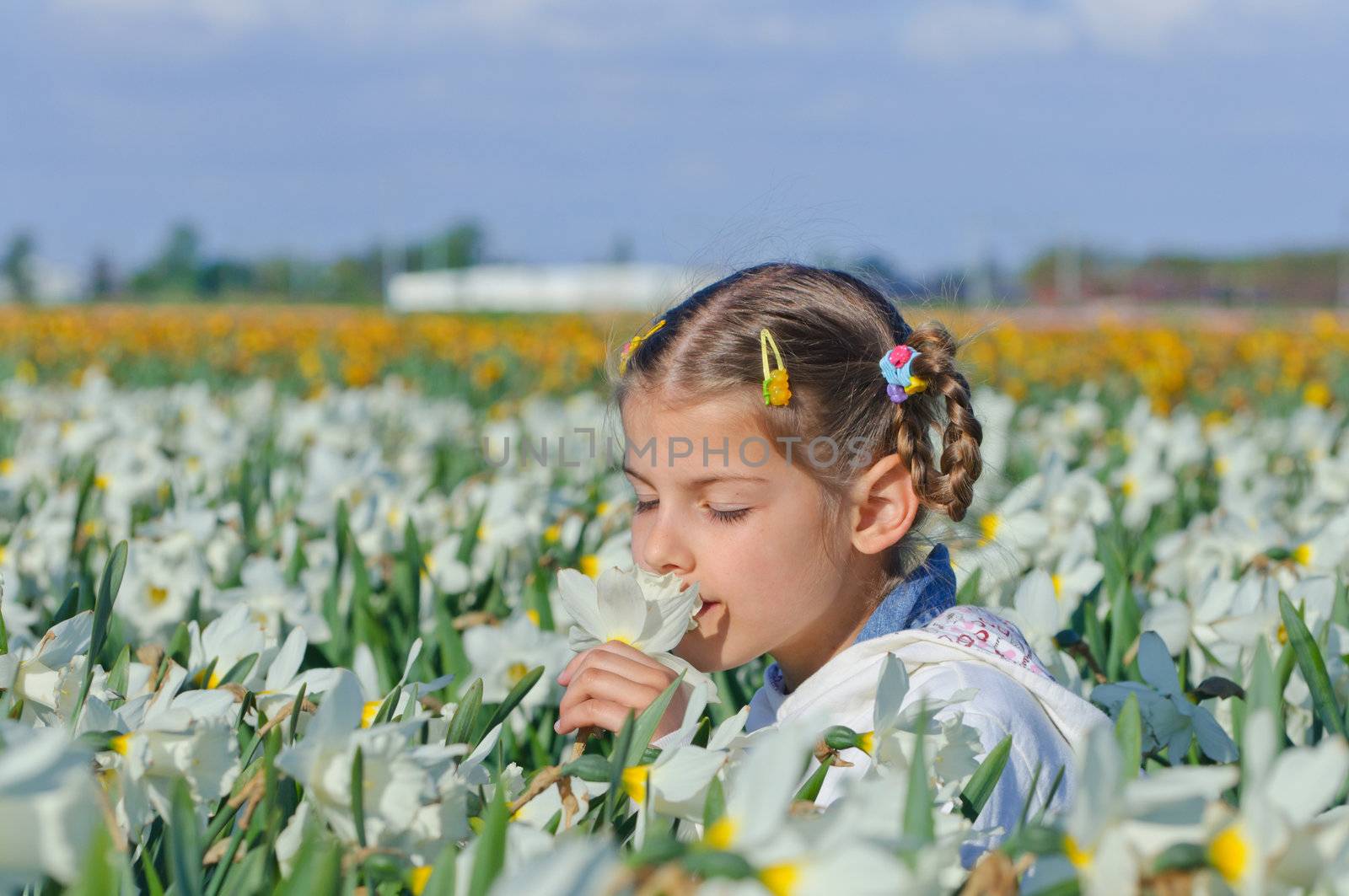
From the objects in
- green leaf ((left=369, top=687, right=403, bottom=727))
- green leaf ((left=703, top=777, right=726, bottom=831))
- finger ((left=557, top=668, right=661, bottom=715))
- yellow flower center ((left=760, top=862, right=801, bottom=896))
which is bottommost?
finger ((left=557, top=668, right=661, bottom=715))

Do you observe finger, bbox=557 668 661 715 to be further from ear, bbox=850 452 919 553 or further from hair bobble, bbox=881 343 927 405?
hair bobble, bbox=881 343 927 405

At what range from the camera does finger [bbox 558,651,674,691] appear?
140cm

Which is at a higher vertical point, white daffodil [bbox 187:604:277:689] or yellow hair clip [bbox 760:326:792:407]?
yellow hair clip [bbox 760:326:792:407]

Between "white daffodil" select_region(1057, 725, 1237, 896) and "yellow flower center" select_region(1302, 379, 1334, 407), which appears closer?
"white daffodil" select_region(1057, 725, 1237, 896)

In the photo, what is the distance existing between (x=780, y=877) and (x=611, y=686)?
0.67 m

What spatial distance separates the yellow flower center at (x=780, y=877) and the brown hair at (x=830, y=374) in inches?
41.0

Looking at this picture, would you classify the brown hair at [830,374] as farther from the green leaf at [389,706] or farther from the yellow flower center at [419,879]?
the yellow flower center at [419,879]

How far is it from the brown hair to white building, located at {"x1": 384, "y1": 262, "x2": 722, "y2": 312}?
377 inches

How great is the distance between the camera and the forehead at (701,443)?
5.65 ft

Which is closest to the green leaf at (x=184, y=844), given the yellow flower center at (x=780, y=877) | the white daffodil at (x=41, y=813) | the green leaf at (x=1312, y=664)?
the white daffodil at (x=41, y=813)

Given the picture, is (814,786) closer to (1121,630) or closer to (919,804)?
(919,804)

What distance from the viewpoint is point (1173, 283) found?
2430cm

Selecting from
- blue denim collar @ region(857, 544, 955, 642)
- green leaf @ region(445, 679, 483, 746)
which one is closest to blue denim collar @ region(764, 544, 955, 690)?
blue denim collar @ region(857, 544, 955, 642)

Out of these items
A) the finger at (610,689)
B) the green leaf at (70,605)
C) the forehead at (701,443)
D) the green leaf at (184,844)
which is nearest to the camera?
the green leaf at (184,844)
